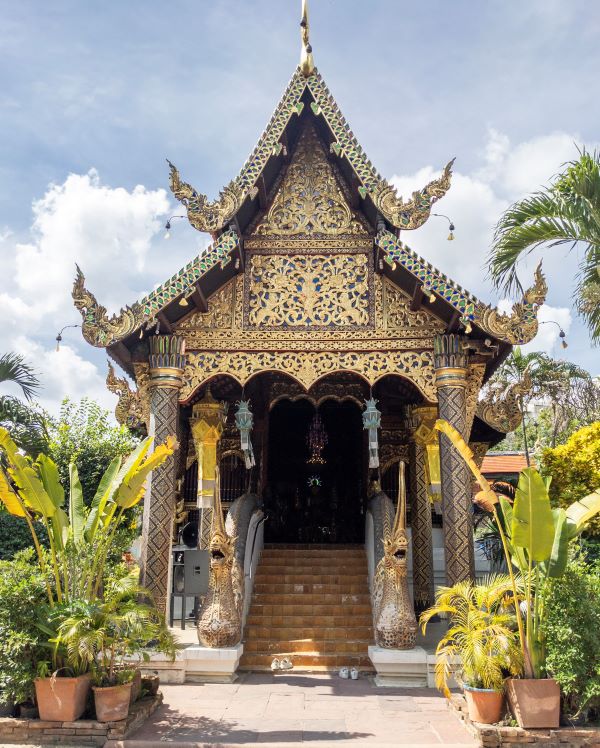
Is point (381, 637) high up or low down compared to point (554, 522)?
down

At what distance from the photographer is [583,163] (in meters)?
7.89

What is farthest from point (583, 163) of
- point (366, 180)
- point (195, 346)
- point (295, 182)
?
point (195, 346)

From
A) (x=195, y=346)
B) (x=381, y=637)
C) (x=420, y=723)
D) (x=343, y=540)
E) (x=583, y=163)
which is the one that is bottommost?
(x=420, y=723)

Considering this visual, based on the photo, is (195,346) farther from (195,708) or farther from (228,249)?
(195,708)

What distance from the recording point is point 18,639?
5.12 metres

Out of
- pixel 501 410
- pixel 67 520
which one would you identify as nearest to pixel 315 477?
pixel 501 410

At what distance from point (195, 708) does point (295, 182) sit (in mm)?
6572

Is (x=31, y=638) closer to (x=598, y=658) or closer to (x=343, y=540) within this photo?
(x=598, y=658)

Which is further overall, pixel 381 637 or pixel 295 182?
pixel 295 182

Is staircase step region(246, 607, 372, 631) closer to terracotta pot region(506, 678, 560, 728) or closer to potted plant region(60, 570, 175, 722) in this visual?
potted plant region(60, 570, 175, 722)

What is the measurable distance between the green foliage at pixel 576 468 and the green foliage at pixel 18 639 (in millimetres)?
6500

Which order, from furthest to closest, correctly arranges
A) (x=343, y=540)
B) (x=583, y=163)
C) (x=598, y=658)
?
(x=343, y=540)
(x=583, y=163)
(x=598, y=658)

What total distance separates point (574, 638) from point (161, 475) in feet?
15.7

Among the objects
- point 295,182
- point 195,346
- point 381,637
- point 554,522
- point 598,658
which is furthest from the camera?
point 295,182
